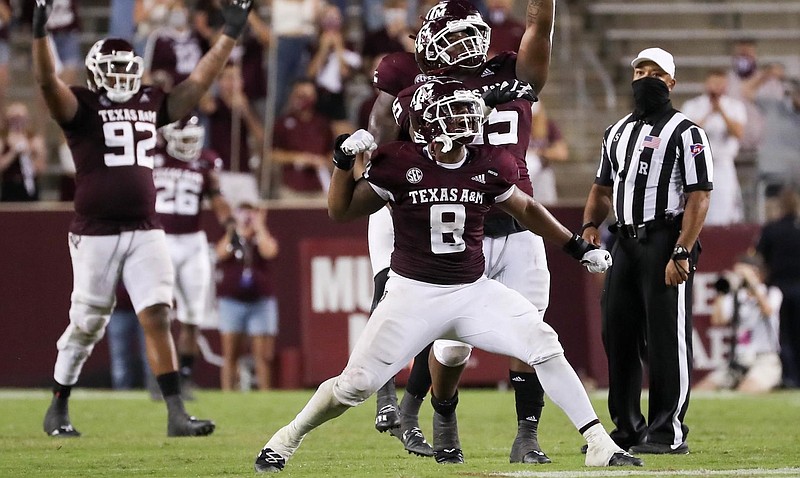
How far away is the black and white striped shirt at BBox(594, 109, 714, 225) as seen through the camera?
7059 millimetres

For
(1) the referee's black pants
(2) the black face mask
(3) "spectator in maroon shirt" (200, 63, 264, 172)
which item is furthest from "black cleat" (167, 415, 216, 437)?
(3) "spectator in maroon shirt" (200, 63, 264, 172)

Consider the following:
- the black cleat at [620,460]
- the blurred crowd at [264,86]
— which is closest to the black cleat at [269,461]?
the black cleat at [620,460]

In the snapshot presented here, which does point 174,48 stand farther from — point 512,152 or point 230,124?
point 512,152

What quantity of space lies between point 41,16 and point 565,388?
3.63 m

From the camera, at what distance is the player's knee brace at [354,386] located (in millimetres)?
5727

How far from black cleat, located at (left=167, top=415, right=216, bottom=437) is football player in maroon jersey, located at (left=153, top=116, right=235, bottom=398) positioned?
2.94 m

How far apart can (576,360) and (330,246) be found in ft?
8.00

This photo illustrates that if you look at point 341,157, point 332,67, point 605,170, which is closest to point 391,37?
point 332,67

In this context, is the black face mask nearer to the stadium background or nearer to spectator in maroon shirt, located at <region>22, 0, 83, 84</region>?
the stadium background

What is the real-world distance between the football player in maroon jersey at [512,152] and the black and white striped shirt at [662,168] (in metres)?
0.67

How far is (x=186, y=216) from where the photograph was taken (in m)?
11.4

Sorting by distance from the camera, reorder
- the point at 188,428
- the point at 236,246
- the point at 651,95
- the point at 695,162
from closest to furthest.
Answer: the point at 695,162 < the point at 651,95 < the point at 188,428 < the point at 236,246

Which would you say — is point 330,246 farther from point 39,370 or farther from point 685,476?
point 685,476

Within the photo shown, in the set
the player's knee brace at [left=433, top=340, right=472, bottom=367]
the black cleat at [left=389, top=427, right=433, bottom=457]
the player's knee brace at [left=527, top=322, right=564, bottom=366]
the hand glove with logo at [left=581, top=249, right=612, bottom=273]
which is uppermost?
the hand glove with logo at [left=581, top=249, right=612, bottom=273]
